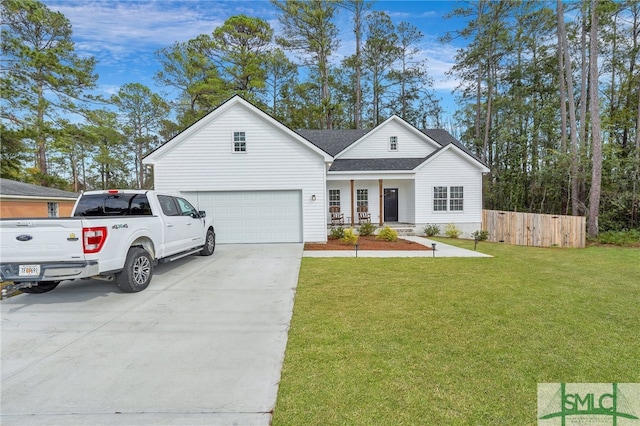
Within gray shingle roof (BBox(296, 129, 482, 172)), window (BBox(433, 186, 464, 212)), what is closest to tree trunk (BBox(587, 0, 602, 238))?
gray shingle roof (BBox(296, 129, 482, 172))

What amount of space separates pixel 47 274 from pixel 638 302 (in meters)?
9.90

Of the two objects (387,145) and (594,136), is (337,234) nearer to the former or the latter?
(387,145)

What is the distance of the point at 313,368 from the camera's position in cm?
308

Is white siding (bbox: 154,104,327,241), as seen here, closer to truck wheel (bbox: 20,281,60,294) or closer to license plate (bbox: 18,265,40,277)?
truck wheel (bbox: 20,281,60,294)

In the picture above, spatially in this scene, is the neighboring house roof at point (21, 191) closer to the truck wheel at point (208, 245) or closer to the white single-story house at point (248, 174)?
the white single-story house at point (248, 174)

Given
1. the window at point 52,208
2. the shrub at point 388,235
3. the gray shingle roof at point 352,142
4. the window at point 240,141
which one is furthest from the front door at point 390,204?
the window at point 52,208

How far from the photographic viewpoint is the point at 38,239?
478cm

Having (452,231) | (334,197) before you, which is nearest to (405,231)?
(452,231)

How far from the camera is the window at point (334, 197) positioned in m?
16.7

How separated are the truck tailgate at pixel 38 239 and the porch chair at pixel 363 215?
13047mm

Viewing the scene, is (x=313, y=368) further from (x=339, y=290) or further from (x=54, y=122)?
(x=54, y=122)

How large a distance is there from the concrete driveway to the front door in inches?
481

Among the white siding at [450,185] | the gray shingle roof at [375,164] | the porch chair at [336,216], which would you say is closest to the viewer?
the white siding at [450,185]

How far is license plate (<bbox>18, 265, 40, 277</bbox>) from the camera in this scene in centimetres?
479
